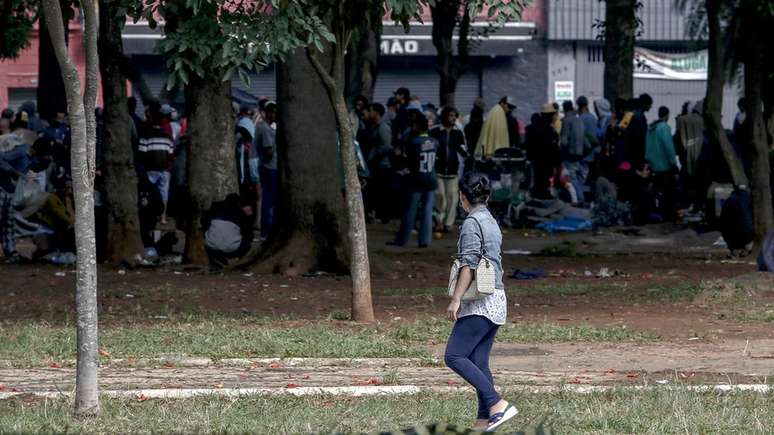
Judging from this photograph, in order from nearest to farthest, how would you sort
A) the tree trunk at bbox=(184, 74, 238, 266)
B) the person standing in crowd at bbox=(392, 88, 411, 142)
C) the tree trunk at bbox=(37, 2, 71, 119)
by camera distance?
the tree trunk at bbox=(184, 74, 238, 266) < the tree trunk at bbox=(37, 2, 71, 119) < the person standing in crowd at bbox=(392, 88, 411, 142)

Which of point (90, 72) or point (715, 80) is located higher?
point (90, 72)

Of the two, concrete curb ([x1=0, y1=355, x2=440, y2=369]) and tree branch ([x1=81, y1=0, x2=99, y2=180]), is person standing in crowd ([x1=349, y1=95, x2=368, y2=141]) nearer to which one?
concrete curb ([x1=0, y1=355, x2=440, y2=369])

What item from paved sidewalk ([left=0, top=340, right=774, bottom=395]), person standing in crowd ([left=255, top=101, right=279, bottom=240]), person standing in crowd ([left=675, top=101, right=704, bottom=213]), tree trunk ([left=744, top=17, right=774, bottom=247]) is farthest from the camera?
person standing in crowd ([left=675, top=101, right=704, bottom=213])

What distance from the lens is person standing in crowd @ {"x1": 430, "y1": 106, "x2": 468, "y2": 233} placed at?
2098cm

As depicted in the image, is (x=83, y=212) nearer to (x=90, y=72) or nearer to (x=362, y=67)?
(x=90, y=72)

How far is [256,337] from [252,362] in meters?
1.09

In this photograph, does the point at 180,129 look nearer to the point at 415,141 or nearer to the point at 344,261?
the point at 415,141

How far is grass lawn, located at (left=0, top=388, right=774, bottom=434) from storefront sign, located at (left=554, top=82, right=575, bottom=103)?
130ft

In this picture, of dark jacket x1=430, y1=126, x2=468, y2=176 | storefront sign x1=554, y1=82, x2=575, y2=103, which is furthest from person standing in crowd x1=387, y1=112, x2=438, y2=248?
storefront sign x1=554, y1=82, x2=575, y2=103

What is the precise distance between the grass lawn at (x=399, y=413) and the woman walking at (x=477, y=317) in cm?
16

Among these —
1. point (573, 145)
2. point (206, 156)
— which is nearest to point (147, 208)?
point (206, 156)

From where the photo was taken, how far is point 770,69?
19078 mm

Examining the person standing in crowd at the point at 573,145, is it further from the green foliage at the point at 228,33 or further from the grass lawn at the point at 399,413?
the grass lawn at the point at 399,413

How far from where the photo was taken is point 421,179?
65.0ft
